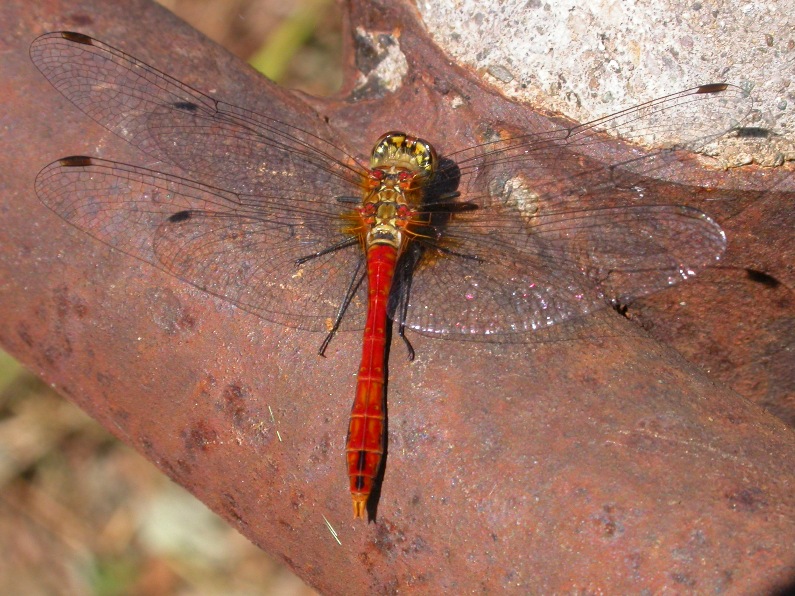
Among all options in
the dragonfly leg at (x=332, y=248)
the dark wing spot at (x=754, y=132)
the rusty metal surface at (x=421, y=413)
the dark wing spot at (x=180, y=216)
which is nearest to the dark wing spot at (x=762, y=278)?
the rusty metal surface at (x=421, y=413)

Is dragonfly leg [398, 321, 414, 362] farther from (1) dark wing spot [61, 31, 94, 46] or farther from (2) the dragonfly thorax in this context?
(1) dark wing spot [61, 31, 94, 46]

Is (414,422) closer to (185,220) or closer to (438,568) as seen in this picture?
(438,568)

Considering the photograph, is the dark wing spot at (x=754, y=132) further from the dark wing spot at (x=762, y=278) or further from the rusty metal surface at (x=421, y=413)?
the dark wing spot at (x=762, y=278)

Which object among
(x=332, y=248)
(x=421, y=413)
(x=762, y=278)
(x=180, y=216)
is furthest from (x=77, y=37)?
(x=762, y=278)

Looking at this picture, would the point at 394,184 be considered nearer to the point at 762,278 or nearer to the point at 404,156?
the point at 404,156

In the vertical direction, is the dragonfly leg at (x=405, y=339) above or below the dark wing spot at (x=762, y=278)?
below

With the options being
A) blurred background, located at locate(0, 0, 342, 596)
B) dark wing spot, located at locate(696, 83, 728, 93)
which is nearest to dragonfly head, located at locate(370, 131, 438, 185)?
dark wing spot, located at locate(696, 83, 728, 93)

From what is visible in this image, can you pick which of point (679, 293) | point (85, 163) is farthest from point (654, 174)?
point (85, 163)
